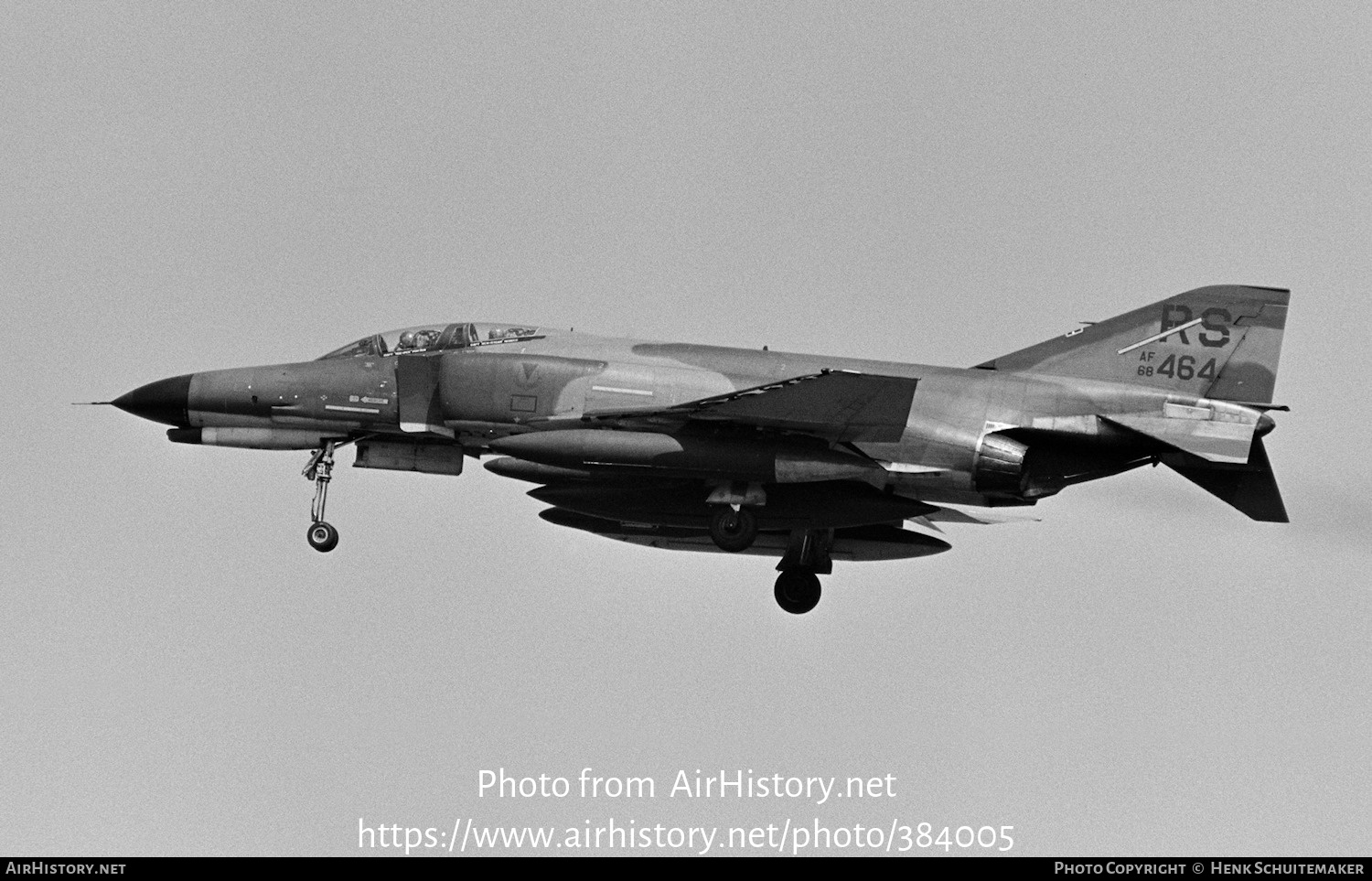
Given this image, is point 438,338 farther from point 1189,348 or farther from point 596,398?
point 1189,348

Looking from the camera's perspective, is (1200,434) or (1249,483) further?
(1249,483)

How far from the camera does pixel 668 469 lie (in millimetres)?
27594

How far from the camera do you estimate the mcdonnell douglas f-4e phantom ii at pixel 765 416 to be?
89.4 ft

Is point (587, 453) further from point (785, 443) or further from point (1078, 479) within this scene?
point (1078, 479)

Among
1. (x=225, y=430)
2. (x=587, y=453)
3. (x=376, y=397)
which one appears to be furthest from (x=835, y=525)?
(x=225, y=430)

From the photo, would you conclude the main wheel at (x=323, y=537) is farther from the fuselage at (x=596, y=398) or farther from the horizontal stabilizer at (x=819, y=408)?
the horizontal stabilizer at (x=819, y=408)

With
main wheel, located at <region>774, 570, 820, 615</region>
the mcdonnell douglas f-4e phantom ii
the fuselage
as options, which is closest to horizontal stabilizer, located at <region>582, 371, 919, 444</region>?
the mcdonnell douglas f-4e phantom ii

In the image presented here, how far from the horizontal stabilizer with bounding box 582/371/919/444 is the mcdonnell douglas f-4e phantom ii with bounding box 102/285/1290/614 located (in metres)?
0.03

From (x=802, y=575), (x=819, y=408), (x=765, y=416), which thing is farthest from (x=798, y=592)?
(x=819, y=408)

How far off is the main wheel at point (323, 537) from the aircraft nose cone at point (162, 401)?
2194mm

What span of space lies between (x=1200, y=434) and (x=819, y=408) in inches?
176

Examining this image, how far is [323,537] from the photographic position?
94.3 feet
